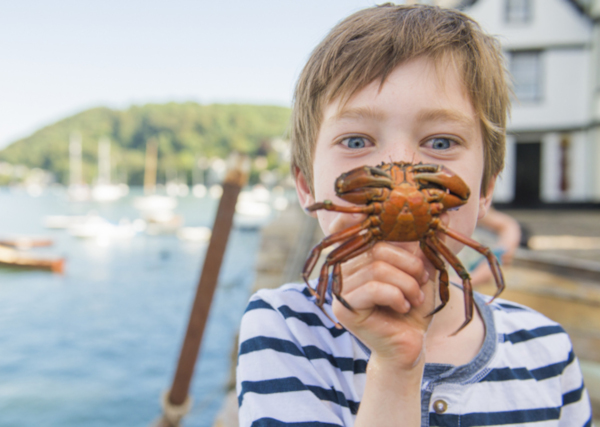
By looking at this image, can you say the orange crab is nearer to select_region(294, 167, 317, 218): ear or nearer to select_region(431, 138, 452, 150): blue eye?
select_region(431, 138, 452, 150): blue eye

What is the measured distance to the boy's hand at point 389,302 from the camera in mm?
1010

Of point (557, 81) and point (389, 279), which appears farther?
point (557, 81)

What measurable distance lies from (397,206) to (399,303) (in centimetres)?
24

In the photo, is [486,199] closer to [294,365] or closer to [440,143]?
[440,143]

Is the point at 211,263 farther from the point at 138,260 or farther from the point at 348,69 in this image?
the point at 138,260

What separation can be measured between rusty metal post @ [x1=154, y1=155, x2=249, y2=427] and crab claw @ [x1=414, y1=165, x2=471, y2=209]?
365 centimetres

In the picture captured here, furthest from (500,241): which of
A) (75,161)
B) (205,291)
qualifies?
(75,161)

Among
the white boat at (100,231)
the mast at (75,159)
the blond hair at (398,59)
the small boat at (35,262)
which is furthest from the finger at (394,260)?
the mast at (75,159)

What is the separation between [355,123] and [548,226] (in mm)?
13714

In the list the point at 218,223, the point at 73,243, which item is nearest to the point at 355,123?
the point at 218,223

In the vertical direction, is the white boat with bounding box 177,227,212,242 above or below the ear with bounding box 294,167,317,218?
below

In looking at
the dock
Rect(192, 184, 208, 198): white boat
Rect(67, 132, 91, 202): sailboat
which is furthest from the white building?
Rect(192, 184, 208, 198): white boat

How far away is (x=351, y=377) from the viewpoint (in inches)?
53.4

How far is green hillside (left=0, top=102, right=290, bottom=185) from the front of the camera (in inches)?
3140
